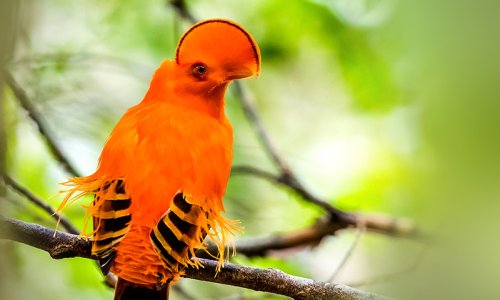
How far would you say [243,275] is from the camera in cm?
168

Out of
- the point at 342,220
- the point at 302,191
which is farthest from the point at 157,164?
the point at 342,220

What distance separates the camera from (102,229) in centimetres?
161

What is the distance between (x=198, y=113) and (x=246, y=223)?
194 cm

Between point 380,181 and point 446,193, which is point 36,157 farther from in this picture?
point 446,193

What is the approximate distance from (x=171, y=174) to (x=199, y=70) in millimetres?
315

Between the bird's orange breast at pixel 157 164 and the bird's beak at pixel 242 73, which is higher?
the bird's beak at pixel 242 73

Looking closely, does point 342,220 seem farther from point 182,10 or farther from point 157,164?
point 157,164

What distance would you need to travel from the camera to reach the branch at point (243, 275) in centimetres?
164

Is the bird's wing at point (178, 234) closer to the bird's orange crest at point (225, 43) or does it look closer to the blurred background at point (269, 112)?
the bird's orange crest at point (225, 43)

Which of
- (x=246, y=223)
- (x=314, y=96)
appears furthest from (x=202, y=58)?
(x=314, y=96)

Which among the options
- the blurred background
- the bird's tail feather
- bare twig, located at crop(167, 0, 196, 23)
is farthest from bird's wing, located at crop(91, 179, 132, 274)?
bare twig, located at crop(167, 0, 196, 23)

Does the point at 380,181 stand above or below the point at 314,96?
below

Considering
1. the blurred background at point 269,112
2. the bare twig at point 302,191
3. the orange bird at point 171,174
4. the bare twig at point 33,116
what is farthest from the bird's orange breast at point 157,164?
the bare twig at point 302,191

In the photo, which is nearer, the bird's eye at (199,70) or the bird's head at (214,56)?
the bird's head at (214,56)
